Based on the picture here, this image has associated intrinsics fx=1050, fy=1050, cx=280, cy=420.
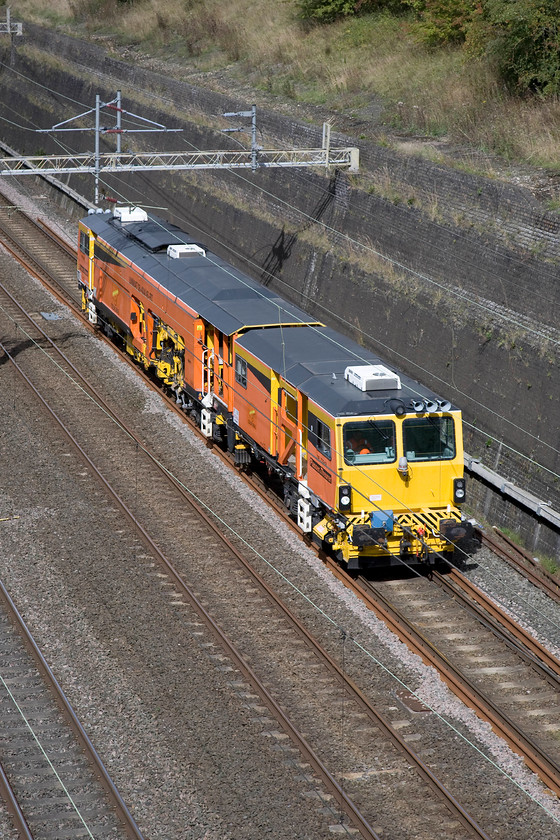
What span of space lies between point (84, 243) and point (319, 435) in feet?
45.5

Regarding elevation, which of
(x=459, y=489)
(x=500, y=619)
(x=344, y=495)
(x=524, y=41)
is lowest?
(x=500, y=619)

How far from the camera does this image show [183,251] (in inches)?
932

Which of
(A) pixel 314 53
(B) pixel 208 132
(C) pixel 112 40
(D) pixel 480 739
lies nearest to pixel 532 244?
(D) pixel 480 739

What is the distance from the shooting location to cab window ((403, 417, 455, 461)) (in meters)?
16.2

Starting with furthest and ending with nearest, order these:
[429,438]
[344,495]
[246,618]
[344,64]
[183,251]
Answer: [344,64]
[183,251]
[429,438]
[344,495]
[246,618]

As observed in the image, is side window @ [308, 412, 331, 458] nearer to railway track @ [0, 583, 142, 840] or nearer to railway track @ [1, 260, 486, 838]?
railway track @ [1, 260, 486, 838]

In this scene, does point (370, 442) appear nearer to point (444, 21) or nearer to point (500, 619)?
point (500, 619)

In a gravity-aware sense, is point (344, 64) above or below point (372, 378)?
above

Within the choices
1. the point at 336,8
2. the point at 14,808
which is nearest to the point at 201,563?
the point at 14,808

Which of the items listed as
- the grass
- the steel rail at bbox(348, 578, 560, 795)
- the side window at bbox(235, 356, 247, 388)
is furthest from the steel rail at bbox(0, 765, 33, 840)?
the grass

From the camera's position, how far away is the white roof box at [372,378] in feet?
54.2

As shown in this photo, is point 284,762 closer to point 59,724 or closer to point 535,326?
point 59,724

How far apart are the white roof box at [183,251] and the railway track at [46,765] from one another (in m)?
11.7

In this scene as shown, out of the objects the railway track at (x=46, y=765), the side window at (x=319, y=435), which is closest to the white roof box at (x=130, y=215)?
the side window at (x=319, y=435)
